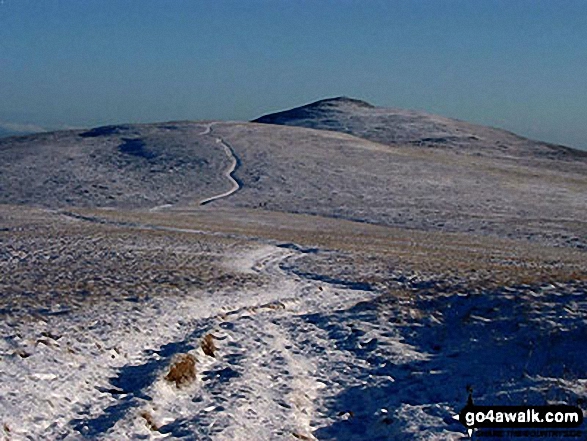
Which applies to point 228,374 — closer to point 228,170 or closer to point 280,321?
point 280,321

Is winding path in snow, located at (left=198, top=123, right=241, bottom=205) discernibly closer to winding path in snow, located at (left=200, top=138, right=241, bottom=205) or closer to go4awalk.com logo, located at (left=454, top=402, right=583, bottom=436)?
winding path in snow, located at (left=200, top=138, right=241, bottom=205)

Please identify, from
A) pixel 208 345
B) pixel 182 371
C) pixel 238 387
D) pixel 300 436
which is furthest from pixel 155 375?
pixel 300 436

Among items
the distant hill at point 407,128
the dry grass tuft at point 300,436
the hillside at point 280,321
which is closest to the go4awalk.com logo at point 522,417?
the hillside at point 280,321

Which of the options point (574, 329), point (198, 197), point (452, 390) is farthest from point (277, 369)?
point (198, 197)

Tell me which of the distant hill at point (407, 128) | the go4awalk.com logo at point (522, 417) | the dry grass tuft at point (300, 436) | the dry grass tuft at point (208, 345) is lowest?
the dry grass tuft at point (300, 436)

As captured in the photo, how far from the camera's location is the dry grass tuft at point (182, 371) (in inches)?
539

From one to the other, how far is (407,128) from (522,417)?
318 feet

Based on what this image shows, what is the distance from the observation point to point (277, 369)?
49.3 feet

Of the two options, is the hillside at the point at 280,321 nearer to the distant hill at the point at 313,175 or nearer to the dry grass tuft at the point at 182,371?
the dry grass tuft at the point at 182,371

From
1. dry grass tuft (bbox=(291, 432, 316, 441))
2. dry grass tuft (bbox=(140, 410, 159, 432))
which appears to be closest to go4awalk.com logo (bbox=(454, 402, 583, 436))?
dry grass tuft (bbox=(291, 432, 316, 441))

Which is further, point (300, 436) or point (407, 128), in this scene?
point (407, 128)

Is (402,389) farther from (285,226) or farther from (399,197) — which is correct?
(399,197)

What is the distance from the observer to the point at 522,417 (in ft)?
38.3

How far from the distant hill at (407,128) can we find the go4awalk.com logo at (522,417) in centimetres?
8236
